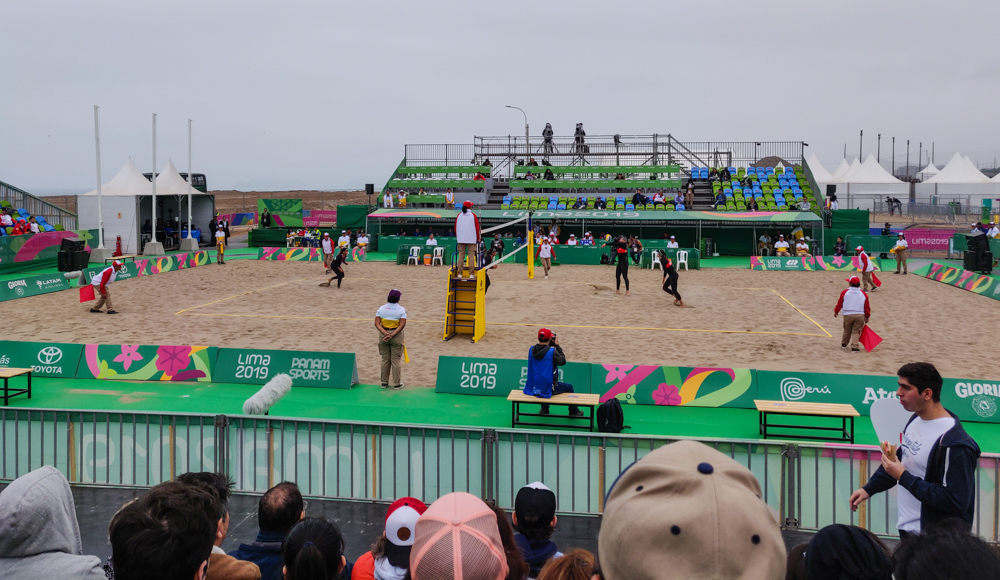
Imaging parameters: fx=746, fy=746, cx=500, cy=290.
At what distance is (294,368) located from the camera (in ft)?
41.1

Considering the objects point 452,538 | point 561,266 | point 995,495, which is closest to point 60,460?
point 452,538

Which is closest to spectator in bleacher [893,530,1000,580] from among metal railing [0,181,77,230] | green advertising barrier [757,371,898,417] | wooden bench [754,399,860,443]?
wooden bench [754,399,860,443]

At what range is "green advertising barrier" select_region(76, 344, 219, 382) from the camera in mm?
12781

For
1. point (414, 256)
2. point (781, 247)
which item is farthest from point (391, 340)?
point (781, 247)

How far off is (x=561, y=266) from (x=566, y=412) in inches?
937

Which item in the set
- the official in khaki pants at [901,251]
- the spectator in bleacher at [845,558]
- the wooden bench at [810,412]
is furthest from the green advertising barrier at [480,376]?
the official in khaki pants at [901,251]

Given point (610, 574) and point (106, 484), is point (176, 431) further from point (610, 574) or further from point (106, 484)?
point (610, 574)

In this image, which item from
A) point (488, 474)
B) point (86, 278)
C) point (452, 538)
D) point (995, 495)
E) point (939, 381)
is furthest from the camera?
point (86, 278)

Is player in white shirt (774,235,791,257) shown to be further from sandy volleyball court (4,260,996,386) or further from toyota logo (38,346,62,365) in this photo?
toyota logo (38,346,62,365)

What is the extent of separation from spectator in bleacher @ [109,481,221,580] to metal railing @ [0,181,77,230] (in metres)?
38.3

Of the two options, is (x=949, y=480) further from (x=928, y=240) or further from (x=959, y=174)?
(x=959, y=174)

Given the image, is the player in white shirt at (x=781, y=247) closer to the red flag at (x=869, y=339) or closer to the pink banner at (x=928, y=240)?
the pink banner at (x=928, y=240)

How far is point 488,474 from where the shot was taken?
281 inches

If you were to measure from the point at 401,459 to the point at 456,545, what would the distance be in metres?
4.39
